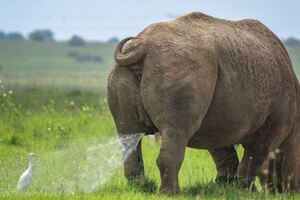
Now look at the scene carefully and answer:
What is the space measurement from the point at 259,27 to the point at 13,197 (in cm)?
459

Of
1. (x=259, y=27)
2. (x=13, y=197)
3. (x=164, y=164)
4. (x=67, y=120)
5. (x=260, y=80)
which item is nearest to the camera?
(x=13, y=197)

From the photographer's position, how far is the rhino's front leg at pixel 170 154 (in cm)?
1171

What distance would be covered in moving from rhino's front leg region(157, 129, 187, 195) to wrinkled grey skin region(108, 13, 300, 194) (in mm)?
11

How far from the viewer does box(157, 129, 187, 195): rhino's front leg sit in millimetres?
11711

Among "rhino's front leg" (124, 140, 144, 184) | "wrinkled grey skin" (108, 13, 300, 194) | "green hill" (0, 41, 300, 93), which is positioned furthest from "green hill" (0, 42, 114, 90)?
"rhino's front leg" (124, 140, 144, 184)

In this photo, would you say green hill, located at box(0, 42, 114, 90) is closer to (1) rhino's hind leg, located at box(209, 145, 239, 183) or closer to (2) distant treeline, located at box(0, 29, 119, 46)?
(2) distant treeline, located at box(0, 29, 119, 46)

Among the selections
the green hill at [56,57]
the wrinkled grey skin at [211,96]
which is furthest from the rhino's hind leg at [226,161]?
the green hill at [56,57]

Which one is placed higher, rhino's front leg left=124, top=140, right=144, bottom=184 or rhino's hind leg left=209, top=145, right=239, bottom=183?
rhino's front leg left=124, top=140, right=144, bottom=184

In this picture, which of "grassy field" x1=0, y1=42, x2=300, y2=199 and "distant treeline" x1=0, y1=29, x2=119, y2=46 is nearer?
"grassy field" x1=0, y1=42, x2=300, y2=199

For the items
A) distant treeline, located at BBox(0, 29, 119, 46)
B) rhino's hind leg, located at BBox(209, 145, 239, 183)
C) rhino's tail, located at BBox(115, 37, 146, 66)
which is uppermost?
rhino's tail, located at BBox(115, 37, 146, 66)

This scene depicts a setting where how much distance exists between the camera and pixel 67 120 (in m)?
21.3

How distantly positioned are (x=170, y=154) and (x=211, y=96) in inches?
35.1

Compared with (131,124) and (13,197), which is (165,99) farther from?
(13,197)

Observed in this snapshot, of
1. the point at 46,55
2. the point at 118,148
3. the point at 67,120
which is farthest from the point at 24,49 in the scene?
the point at 118,148
